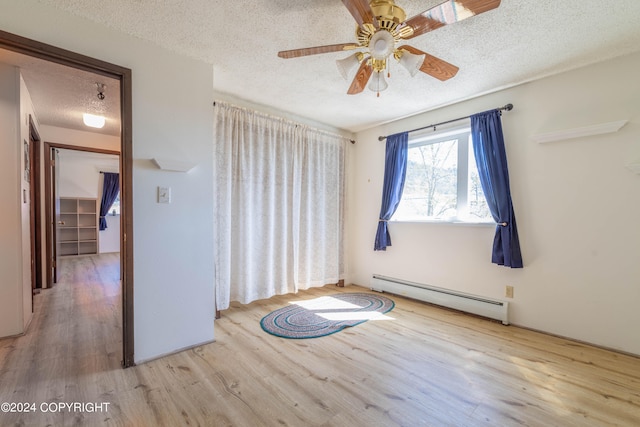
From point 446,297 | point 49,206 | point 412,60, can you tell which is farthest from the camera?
point 49,206

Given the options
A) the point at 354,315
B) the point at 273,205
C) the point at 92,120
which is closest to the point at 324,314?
the point at 354,315

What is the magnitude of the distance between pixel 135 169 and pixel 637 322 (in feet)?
12.9

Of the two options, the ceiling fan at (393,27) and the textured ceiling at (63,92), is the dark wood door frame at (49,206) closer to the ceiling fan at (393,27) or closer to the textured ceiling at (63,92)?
the textured ceiling at (63,92)

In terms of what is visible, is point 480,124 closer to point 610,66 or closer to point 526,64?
point 526,64

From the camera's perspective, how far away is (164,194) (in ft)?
6.95

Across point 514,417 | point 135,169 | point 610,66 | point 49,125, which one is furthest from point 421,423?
point 49,125

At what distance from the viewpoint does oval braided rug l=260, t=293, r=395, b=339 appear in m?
2.62

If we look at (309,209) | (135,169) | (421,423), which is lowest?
(421,423)

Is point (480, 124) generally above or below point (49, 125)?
below

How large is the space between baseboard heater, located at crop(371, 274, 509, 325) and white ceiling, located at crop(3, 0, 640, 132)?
2.17m

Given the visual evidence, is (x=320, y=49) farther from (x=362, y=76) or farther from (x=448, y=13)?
(x=448, y=13)

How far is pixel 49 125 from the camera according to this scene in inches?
155

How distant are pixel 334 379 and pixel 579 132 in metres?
2.81

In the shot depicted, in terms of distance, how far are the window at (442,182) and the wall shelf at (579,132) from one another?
67 centimetres
